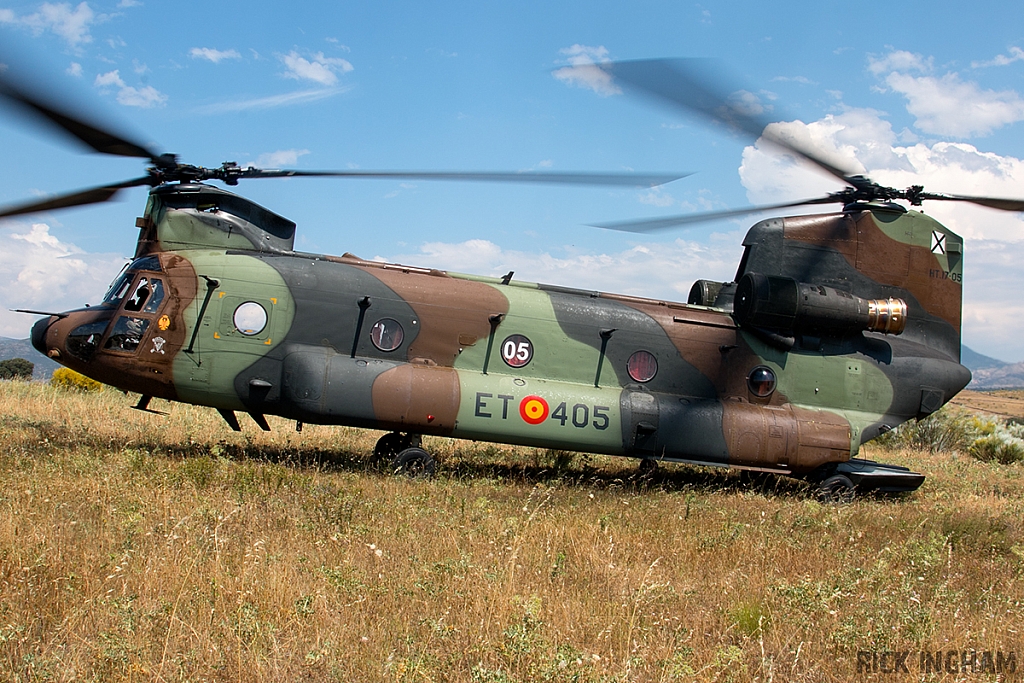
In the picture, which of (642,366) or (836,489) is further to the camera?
(836,489)

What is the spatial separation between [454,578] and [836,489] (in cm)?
760

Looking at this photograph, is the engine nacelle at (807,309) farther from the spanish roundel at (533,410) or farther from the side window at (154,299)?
the side window at (154,299)

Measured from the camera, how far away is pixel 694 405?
11.1 metres

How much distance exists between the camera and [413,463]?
10359 mm

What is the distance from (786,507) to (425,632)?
652 cm

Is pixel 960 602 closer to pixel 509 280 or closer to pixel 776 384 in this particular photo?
pixel 776 384

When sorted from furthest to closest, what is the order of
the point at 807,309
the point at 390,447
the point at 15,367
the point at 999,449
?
1. the point at 15,367
2. the point at 999,449
3. the point at 807,309
4. the point at 390,447

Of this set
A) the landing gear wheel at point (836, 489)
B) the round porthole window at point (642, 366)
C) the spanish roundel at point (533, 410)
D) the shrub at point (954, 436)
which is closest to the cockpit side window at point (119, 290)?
the spanish roundel at point (533, 410)

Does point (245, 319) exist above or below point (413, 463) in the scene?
above

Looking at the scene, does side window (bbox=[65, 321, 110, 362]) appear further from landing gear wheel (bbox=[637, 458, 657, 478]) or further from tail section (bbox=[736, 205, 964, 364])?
tail section (bbox=[736, 205, 964, 364])

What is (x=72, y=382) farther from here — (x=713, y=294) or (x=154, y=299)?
(x=713, y=294)

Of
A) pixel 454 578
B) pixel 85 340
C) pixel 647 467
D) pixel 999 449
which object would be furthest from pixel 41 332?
pixel 999 449

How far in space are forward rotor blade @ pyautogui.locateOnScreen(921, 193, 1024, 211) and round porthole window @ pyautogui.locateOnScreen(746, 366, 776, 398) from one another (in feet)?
11.0

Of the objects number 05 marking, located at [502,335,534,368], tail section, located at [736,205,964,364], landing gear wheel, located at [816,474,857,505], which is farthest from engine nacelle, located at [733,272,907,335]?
number 05 marking, located at [502,335,534,368]
